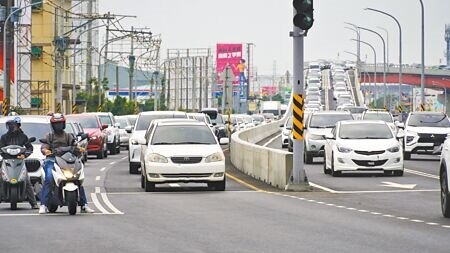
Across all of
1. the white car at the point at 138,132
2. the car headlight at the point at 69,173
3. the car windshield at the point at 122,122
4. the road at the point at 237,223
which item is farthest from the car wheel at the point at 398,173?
the car windshield at the point at 122,122

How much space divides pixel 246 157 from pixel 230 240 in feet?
71.7

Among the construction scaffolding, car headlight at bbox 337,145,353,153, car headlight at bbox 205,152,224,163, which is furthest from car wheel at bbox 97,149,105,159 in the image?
the construction scaffolding

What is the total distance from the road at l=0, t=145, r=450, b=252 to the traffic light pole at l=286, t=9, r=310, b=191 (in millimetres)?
493

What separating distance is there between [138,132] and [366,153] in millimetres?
7007

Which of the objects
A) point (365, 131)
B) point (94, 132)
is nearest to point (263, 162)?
point (365, 131)

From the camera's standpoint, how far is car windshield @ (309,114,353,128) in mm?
45500

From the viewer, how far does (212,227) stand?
18391 mm

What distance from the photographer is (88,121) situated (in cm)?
5134

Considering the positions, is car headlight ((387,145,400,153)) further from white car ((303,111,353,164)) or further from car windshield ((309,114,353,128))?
car windshield ((309,114,353,128))

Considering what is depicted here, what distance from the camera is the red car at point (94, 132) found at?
5000 centimetres

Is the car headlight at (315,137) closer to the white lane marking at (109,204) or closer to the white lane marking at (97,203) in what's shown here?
the white lane marking at (109,204)

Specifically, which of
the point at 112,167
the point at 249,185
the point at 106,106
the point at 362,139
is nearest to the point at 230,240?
the point at 249,185

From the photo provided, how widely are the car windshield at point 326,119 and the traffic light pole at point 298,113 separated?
1618 centimetres

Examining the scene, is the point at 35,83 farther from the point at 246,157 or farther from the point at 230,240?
the point at 230,240
